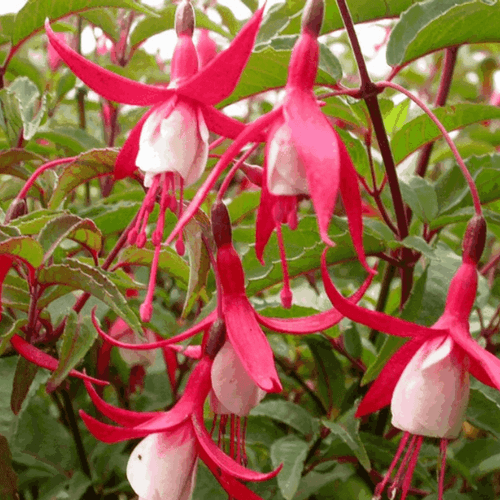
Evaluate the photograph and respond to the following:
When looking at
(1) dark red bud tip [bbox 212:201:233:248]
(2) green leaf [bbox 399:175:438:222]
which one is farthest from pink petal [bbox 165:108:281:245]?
(2) green leaf [bbox 399:175:438:222]

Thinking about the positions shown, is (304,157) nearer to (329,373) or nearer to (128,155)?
(128,155)

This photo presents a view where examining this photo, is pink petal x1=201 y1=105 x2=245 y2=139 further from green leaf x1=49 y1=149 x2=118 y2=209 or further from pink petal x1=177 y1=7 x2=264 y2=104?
green leaf x1=49 y1=149 x2=118 y2=209

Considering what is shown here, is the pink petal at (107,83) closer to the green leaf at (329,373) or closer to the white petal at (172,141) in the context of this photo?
the white petal at (172,141)

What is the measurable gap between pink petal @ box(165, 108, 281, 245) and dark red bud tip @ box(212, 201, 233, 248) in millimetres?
112

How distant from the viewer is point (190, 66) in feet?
1.64

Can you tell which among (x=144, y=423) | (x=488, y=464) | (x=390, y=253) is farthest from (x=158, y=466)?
(x=488, y=464)

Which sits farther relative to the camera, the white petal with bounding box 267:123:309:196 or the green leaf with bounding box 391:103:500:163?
the green leaf with bounding box 391:103:500:163

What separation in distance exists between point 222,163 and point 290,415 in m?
0.53

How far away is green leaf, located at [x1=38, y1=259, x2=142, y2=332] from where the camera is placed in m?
0.54

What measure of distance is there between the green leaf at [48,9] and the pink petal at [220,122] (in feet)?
1.05

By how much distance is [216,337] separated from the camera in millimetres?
523

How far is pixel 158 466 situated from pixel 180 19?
1.18 ft

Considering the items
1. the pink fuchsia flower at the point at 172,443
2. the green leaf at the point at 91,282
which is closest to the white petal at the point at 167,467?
the pink fuchsia flower at the point at 172,443

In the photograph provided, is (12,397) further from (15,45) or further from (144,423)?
(15,45)
